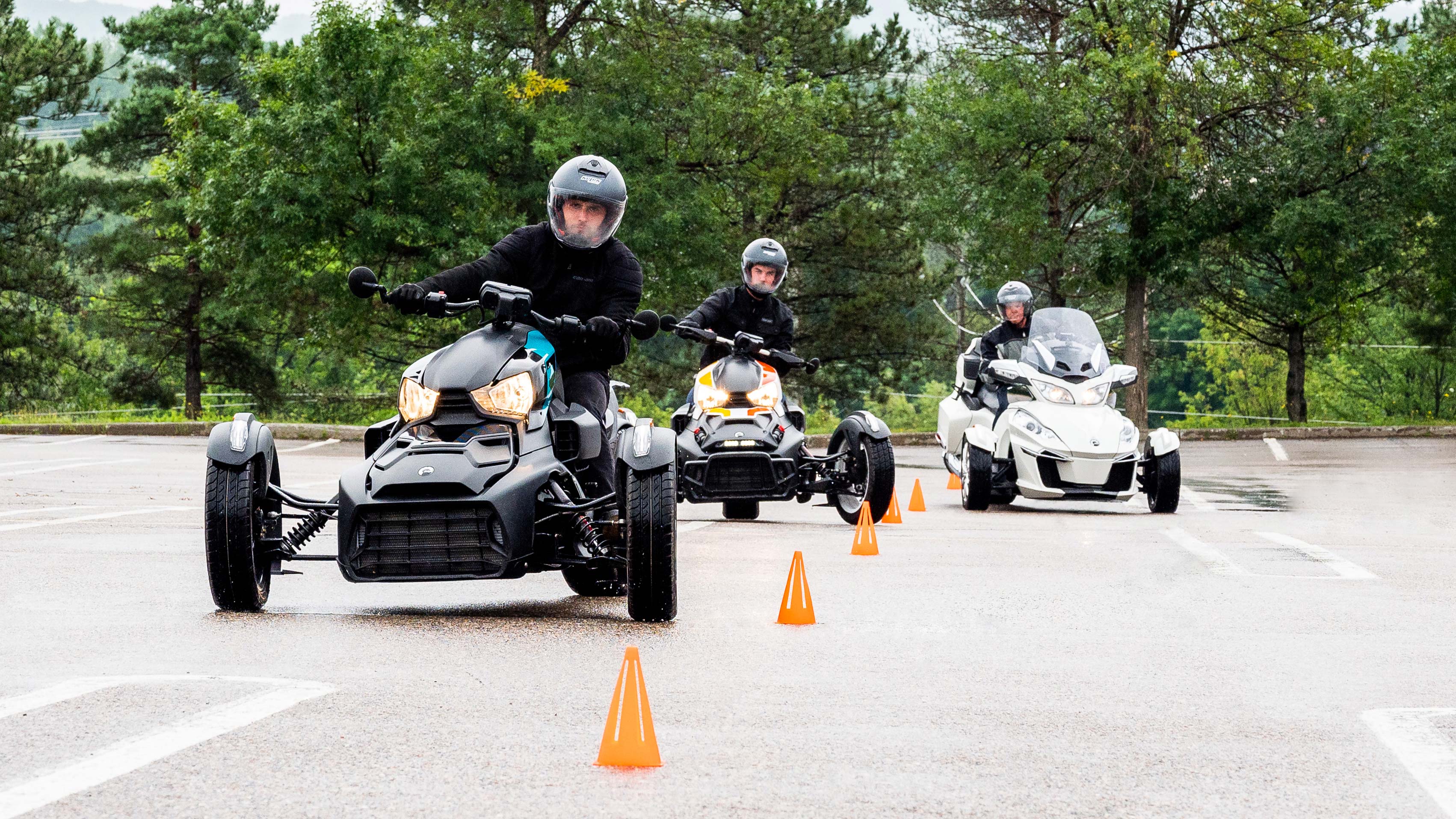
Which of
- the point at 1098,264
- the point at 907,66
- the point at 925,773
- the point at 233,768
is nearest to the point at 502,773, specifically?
the point at 233,768

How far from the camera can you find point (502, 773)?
526 centimetres

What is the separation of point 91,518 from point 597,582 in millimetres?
6930

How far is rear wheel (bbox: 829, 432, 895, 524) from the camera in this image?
51.0 feet

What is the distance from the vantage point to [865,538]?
13367 millimetres

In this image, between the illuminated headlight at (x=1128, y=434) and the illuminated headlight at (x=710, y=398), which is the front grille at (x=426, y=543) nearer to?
the illuminated headlight at (x=710, y=398)

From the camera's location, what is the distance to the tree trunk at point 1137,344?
139ft

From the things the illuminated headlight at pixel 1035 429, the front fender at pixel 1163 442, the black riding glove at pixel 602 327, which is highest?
the black riding glove at pixel 602 327

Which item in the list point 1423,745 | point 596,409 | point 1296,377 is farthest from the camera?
point 1296,377

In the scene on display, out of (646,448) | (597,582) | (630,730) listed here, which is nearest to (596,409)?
(646,448)

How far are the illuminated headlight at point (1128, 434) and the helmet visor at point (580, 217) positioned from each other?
916 centimetres

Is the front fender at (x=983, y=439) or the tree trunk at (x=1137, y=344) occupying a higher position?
the tree trunk at (x=1137, y=344)

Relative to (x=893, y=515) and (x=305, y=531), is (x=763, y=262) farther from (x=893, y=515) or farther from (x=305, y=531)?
(x=305, y=531)

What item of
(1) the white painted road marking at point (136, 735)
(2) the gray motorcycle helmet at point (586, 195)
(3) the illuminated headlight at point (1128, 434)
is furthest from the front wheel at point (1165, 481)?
(1) the white painted road marking at point (136, 735)

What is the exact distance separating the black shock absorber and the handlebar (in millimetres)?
5568
